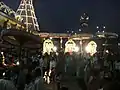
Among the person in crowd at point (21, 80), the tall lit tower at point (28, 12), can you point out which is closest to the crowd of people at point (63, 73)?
the person in crowd at point (21, 80)

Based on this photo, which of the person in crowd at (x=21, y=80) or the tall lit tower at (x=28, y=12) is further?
the tall lit tower at (x=28, y=12)

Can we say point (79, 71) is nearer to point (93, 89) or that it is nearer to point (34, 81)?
point (93, 89)

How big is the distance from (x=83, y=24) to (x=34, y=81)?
197ft

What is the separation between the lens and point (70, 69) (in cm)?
1241

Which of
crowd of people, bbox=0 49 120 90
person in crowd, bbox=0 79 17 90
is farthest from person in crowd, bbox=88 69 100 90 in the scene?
person in crowd, bbox=0 79 17 90

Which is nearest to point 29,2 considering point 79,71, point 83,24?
point 83,24

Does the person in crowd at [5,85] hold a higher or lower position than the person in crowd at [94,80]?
higher

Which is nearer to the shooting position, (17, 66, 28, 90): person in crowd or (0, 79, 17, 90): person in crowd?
(0, 79, 17, 90): person in crowd

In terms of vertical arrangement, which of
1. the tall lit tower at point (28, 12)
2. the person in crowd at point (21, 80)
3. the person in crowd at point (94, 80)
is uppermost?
the tall lit tower at point (28, 12)

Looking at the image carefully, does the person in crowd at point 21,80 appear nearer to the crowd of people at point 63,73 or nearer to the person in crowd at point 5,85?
the crowd of people at point 63,73

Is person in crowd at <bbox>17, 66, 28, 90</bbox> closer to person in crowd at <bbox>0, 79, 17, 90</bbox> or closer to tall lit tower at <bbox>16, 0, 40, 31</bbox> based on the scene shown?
person in crowd at <bbox>0, 79, 17, 90</bbox>

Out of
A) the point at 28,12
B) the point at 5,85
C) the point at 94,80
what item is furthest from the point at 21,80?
the point at 28,12

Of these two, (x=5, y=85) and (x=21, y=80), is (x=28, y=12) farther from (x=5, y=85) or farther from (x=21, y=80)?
(x=5, y=85)

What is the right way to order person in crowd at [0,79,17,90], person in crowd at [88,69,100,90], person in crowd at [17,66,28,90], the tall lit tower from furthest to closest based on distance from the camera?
the tall lit tower < person in crowd at [88,69,100,90] < person in crowd at [17,66,28,90] < person in crowd at [0,79,17,90]
